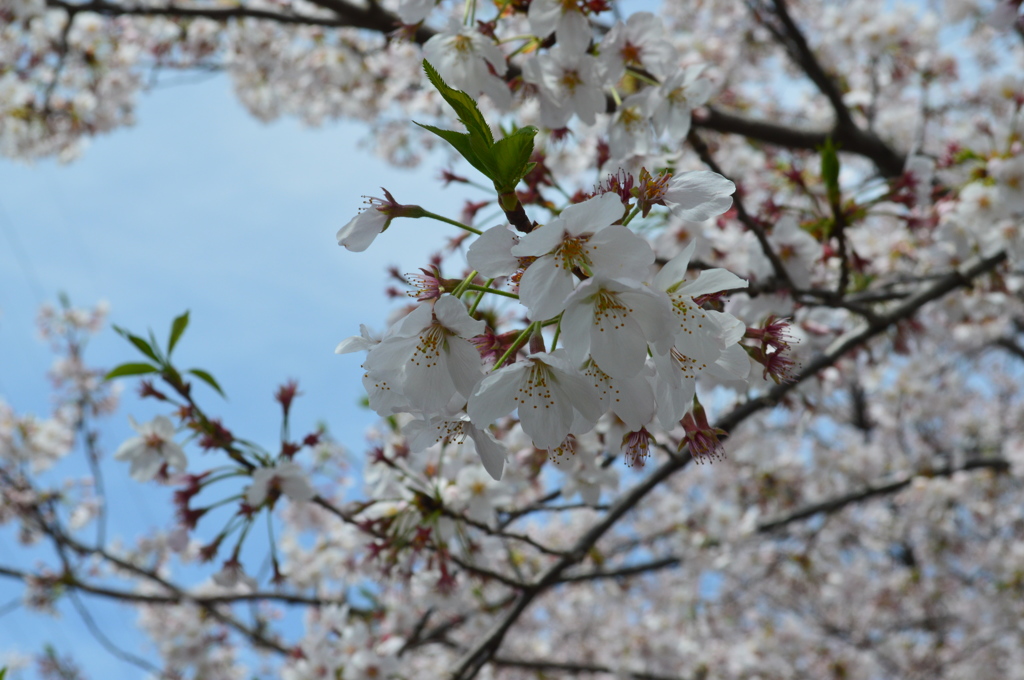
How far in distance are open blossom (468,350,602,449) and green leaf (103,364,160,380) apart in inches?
63.9

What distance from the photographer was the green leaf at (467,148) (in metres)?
1.00

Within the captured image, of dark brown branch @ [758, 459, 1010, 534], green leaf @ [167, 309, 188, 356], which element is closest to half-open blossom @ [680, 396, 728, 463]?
green leaf @ [167, 309, 188, 356]

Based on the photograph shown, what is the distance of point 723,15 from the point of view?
8.05 metres

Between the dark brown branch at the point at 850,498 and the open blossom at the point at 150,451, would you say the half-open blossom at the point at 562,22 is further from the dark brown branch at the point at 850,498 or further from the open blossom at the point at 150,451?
the dark brown branch at the point at 850,498

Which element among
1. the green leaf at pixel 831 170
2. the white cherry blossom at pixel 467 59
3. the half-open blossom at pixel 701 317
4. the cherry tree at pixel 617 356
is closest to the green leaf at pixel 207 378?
the cherry tree at pixel 617 356

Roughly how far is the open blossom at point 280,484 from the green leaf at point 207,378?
34 centimetres

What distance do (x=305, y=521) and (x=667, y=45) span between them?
210 inches

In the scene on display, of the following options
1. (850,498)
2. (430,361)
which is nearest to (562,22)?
(430,361)

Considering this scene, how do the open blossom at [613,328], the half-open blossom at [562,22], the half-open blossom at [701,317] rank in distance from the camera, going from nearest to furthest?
the open blossom at [613,328]
the half-open blossom at [701,317]
the half-open blossom at [562,22]

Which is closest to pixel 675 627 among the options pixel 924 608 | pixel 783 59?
pixel 924 608

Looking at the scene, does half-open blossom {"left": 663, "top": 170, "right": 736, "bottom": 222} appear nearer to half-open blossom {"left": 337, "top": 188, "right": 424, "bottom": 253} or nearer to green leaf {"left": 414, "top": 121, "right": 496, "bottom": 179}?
green leaf {"left": 414, "top": 121, "right": 496, "bottom": 179}

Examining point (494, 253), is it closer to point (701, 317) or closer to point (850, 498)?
point (701, 317)

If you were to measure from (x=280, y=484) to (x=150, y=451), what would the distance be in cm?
61

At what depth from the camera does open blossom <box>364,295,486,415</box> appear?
112cm
